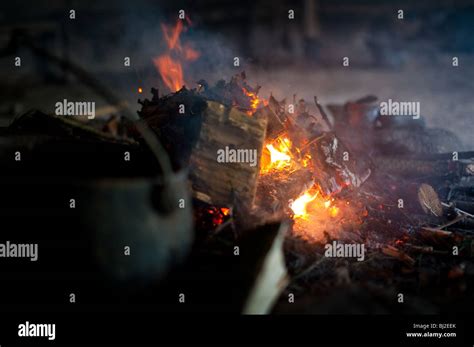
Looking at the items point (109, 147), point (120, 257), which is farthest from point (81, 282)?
point (109, 147)

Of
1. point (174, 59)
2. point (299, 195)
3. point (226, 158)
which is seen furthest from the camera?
point (174, 59)

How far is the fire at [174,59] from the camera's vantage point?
8.52m

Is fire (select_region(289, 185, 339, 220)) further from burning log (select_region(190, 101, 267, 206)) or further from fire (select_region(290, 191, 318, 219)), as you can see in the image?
burning log (select_region(190, 101, 267, 206))

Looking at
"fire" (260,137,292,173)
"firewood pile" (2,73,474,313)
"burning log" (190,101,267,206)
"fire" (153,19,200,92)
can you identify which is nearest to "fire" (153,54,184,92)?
"fire" (153,19,200,92)

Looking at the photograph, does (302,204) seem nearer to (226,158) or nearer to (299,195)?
(299,195)

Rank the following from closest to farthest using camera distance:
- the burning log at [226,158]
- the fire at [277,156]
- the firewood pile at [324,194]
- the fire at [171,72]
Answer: the firewood pile at [324,194], the burning log at [226,158], the fire at [277,156], the fire at [171,72]

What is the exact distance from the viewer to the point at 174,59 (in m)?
8.79

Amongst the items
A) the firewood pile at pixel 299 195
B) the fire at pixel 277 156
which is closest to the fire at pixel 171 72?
the firewood pile at pixel 299 195

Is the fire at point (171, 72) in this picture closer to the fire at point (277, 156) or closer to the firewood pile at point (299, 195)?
the firewood pile at point (299, 195)

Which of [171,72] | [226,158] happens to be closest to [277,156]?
[226,158]

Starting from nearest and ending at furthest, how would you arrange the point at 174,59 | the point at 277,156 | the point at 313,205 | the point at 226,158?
the point at 226,158, the point at 313,205, the point at 277,156, the point at 174,59

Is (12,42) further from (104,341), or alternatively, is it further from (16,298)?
(104,341)

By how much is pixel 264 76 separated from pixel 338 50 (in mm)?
5374

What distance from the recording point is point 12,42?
13.2ft
